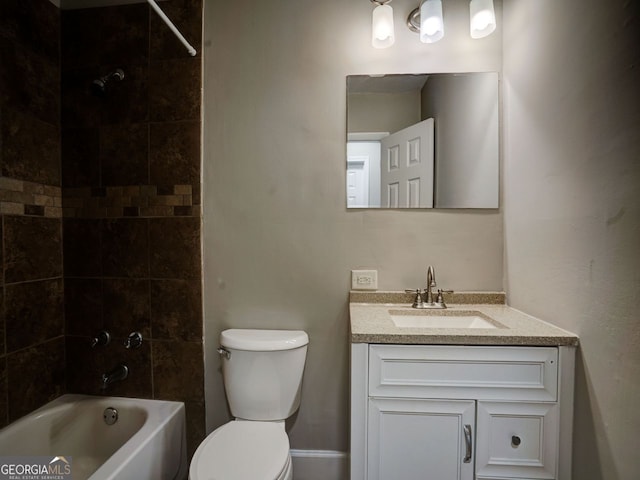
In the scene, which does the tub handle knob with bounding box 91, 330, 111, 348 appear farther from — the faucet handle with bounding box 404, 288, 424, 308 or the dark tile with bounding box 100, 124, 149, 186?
the faucet handle with bounding box 404, 288, 424, 308

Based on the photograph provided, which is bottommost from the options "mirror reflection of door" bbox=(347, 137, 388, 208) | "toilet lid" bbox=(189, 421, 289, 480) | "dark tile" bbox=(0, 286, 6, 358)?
"toilet lid" bbox=(189, 421, 289, 480)

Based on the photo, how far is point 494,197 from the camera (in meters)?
1.38

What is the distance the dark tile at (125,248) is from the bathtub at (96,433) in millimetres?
668

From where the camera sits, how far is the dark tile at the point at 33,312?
1242mm

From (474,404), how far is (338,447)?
2.67ft

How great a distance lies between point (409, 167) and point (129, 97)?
148 cm

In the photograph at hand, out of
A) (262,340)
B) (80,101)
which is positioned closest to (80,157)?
(80,101)

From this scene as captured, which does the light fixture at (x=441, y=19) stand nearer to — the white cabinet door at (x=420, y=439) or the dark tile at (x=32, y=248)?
the white cabinet door at (x=420, y=439)

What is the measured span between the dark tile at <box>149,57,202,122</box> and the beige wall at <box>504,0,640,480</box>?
1.55m

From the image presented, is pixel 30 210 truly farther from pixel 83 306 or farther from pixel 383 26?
pixel 383 26

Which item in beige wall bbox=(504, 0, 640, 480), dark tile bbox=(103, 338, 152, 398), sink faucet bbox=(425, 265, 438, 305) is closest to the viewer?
beige wall bbox=(504, 0, 640, 480)

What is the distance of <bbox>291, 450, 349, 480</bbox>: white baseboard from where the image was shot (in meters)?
1.41

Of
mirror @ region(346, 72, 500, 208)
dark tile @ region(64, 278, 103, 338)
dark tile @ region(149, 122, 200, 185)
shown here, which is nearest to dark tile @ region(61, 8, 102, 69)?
dark tile @ region(149, 122, 200, 185)

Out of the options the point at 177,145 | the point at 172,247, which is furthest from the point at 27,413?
the point at 177,145
